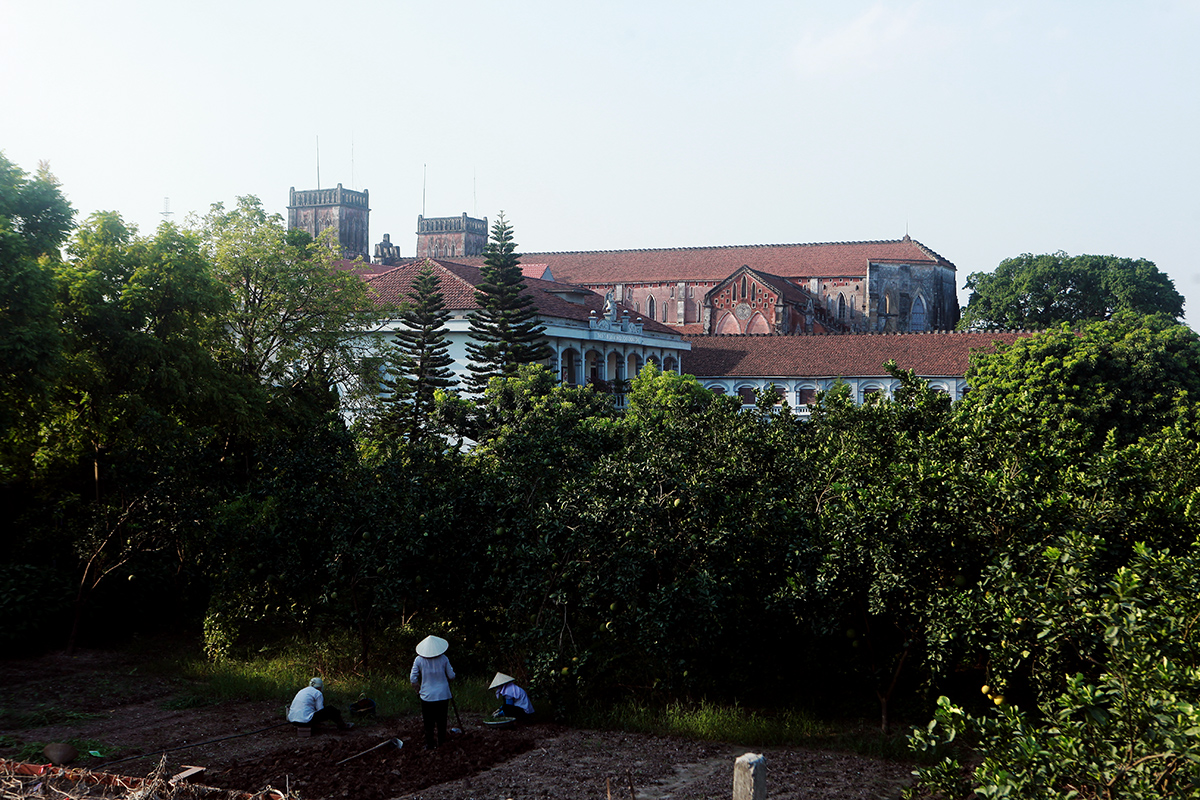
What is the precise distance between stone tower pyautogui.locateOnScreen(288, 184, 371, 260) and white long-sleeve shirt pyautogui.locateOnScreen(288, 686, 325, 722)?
82552mm

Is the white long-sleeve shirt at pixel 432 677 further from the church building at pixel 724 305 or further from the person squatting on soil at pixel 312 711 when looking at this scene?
the church building at pixel 724 305

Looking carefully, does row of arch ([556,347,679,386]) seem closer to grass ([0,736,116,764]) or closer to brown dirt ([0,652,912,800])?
brown dirt ([0,652,912,800])

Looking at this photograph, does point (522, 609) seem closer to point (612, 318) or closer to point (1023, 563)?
point (1023, 563)

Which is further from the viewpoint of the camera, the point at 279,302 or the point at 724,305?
the point at 724,305

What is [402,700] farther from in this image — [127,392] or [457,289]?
[457,289]

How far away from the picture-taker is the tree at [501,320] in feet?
114

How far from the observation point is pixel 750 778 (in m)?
6.45

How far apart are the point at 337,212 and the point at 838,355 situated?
5612 cm

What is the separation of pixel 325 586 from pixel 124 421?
6.78m

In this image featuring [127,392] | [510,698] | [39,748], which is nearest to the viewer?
[39,748]

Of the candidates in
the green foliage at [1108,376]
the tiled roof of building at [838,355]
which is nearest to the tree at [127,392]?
the green foliage at [1108,376]

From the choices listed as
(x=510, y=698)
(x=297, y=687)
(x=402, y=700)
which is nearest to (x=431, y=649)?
(x=510, y=698)

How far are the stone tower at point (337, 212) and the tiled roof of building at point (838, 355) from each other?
1873 inches

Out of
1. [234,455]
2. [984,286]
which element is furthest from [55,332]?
[984,286]
